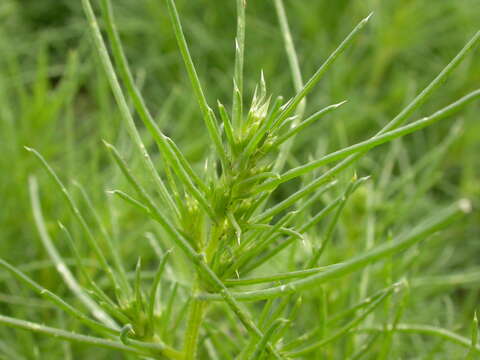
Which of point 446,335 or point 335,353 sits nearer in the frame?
point 446,335

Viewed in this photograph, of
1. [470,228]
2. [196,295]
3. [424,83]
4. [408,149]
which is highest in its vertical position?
[196,295]

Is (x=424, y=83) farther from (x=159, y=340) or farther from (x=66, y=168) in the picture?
(x=159, y=340)

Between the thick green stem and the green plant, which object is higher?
the green plant

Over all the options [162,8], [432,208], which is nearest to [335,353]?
[432,208]

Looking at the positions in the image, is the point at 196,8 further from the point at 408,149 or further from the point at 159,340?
the point at 159,340

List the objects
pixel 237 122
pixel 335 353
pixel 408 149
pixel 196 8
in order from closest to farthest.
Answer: pixel 237 122 → pixel 335 353 → pixel 408 149 → pixel 196 8

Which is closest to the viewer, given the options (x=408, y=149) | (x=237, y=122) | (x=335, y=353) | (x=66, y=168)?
(x=237, y=122)

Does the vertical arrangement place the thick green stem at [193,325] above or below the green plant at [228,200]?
below

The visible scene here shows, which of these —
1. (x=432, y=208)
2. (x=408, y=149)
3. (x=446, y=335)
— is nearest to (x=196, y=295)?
(x=446, y=335)

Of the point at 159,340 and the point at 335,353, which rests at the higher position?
the point at 159,340
